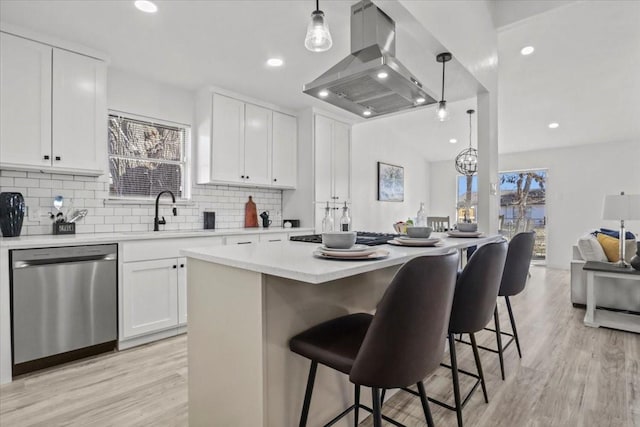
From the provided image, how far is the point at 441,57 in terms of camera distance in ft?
8.79

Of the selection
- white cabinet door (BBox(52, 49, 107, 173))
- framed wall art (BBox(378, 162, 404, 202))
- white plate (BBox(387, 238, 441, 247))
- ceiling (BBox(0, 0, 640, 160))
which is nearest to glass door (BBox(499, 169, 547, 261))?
ceiling (BBox(0, 0, 640, 160))

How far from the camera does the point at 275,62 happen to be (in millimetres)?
3209

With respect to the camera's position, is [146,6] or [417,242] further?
[146,6]

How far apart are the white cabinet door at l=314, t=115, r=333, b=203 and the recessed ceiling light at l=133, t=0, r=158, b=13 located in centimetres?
244

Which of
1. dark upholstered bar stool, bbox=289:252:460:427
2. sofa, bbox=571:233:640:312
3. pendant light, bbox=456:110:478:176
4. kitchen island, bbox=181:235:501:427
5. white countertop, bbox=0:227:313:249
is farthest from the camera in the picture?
pendant light, bbox=456:110:478:176

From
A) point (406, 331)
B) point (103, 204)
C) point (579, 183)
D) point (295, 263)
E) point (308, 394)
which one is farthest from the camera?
point (579, 183)

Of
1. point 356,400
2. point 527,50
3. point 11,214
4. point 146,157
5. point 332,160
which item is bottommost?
point 356,400

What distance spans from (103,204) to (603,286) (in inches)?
Result: 208

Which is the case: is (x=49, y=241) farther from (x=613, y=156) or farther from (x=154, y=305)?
(x=613, y=156)

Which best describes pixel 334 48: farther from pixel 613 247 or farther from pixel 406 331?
pixel 613 247

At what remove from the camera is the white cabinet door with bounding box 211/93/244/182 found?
371 cm

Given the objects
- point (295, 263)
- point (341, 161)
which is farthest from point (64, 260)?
point (341, 161)

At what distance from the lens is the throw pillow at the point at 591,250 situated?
12.3 ft

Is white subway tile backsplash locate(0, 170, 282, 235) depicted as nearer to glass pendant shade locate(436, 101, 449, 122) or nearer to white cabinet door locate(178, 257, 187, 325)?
white cabinet door locate(178, 257, 187, 325)
